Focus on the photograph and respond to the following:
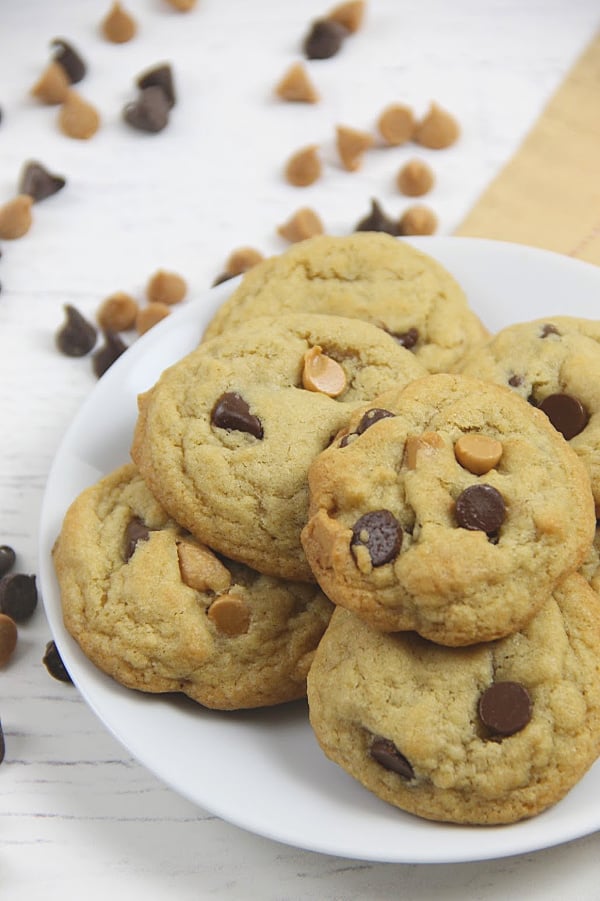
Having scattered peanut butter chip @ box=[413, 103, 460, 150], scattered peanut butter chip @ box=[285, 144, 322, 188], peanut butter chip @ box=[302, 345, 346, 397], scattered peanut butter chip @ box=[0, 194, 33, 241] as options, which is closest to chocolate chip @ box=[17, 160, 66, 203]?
scattered peanut butter chip @ box=[0, 194, 33, 241]

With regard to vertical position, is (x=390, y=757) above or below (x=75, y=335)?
above

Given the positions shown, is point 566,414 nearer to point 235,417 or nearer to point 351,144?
point 235,417

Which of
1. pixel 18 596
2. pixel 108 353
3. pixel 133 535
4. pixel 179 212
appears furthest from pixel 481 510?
pixel 179 212

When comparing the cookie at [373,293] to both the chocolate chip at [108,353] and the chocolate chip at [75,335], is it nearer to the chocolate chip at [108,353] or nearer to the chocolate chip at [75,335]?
the chocolate chip at [108,353]

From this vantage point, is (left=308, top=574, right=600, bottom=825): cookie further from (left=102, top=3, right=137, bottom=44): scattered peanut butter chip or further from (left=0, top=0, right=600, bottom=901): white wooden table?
(left=102, top=3, right=137, bottom=44): scattered peanut butter chip

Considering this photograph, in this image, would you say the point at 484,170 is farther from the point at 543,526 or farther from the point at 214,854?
the point at 214,854

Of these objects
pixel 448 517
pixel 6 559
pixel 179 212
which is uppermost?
pixel 448 517
